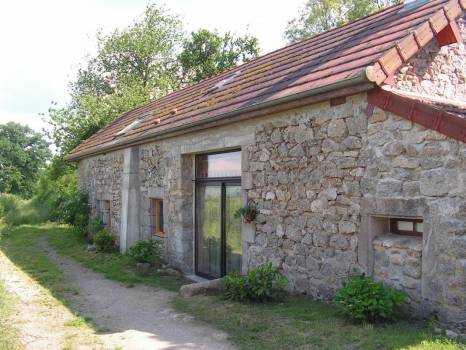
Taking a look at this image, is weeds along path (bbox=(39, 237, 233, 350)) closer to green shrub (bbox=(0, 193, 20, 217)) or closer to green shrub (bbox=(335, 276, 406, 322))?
green shrub (bbox=(335, 276, 406, 322))

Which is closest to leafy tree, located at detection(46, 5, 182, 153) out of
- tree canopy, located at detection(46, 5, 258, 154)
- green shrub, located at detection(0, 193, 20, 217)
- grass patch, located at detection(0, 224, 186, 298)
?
tree canopy, located at detection(46, 5, 258, 154)

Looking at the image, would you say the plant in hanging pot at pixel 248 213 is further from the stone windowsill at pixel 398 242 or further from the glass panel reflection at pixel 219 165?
the stone windowsill at pixel 398 242

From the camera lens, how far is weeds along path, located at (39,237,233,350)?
5041 millimetres

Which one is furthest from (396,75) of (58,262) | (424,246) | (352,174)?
(58,262)

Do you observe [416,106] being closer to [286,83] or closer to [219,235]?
[286,83]

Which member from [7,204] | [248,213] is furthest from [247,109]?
[7,204]

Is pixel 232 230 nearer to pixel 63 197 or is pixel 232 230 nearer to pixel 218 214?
pixel 218 214

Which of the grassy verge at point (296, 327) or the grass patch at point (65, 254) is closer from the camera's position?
the grassy verge at point (296, 327)

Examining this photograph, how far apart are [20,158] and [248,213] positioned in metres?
48.9

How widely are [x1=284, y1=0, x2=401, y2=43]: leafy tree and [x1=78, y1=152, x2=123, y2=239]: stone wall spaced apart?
17.4m

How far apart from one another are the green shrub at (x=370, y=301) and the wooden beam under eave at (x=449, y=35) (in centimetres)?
339

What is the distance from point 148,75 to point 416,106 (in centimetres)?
2866

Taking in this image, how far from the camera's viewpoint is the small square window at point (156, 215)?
35.4 feet

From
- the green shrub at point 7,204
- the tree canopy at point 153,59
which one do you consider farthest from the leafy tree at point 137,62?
the green shrub at point 7,204
